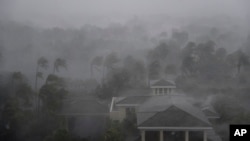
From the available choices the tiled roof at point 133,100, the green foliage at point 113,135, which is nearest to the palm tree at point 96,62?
the tiled roof at point 133,100

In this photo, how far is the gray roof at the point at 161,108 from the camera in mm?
4969

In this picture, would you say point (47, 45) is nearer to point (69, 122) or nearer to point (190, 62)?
point (69, 122)

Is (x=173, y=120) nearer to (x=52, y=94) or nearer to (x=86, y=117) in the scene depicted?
(x=86, y=117)

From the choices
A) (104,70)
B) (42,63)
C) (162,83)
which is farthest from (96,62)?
(162,83)

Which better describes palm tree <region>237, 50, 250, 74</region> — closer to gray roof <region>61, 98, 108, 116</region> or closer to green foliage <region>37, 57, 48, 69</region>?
gray roof <region>61, 98, 108, 116</region>

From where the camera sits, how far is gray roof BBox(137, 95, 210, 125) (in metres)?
4.97

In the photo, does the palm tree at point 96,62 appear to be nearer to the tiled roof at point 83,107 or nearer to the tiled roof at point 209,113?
the tiled roof at point 83,107

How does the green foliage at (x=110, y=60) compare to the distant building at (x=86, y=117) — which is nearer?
the distant building at (x=86, y=117)

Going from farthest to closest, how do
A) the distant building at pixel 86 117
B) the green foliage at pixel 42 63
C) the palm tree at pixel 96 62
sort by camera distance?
the palm tree at pixel 96 62 → the green foliage at pixel 42 63 → the distant building at pixel 86 117

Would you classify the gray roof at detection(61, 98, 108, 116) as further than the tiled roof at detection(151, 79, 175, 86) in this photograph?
No

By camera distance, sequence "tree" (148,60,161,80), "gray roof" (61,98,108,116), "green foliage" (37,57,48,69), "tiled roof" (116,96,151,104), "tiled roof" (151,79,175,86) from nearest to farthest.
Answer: "gray roof" (61,98,108,116), "tiled roof" (116,96,151,104), "tiled roof" (151,79,175,86), "green foliage" (37,57,48,69), "tree" (148,60,161,80)

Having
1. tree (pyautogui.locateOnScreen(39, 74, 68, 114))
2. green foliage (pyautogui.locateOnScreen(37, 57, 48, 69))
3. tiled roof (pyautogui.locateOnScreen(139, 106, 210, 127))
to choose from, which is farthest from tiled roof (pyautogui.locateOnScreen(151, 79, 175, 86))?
green foliage (pyautogui.locateOnScreen(37, 57, 48, 69))

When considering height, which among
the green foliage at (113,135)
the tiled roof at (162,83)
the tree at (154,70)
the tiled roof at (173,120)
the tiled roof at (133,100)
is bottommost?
the green foliage at (113,135)

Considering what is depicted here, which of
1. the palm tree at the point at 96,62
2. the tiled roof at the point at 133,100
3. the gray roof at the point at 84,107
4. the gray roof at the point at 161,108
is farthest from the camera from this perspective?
the palm tree at the point at 96,62
